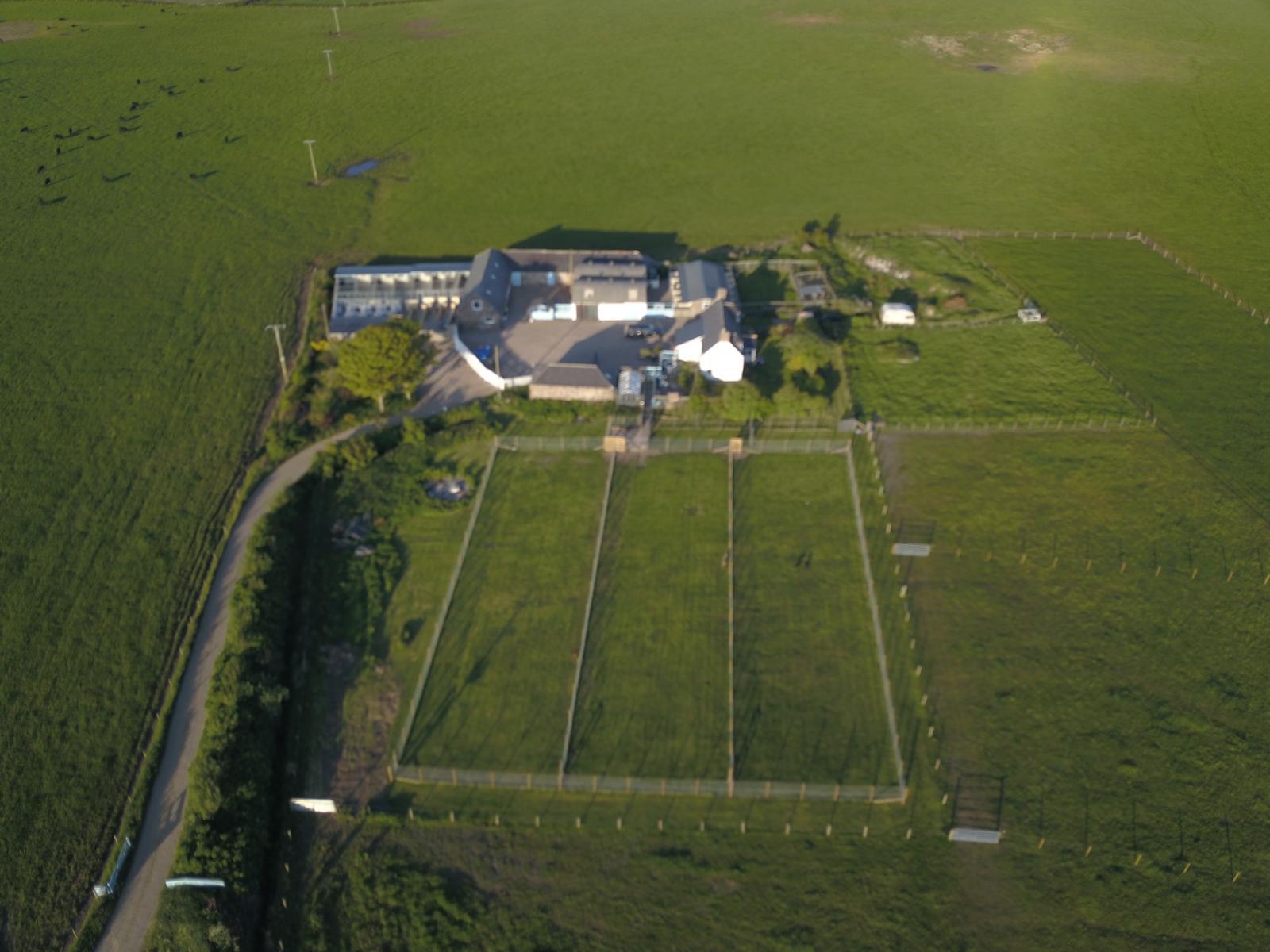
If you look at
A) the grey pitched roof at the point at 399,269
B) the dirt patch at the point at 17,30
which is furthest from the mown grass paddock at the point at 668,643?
the dirt patch at the point at 17,30

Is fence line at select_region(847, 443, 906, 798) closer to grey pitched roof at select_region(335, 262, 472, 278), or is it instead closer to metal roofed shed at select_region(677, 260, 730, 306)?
metal roofed shed at select_region(677, 260, 730, 306)

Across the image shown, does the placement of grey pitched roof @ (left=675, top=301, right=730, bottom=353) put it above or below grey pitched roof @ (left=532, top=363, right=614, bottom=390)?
above

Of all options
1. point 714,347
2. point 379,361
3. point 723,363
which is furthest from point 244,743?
point 723,363

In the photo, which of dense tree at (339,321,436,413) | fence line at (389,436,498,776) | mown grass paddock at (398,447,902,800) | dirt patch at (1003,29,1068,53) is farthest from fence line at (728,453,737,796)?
dirt patch at (1003,29,1068,53)

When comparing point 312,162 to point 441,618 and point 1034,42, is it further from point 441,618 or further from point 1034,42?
point 1034,42

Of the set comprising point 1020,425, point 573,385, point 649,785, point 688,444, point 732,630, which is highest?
point 573,385

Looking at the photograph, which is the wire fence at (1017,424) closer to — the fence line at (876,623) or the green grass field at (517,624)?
the fence line at (876,623)
